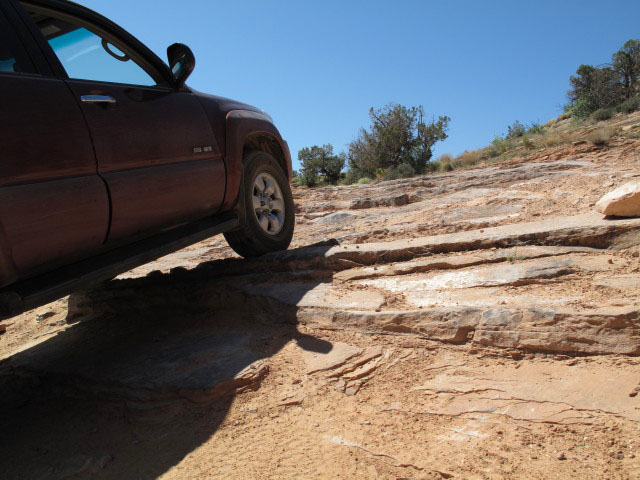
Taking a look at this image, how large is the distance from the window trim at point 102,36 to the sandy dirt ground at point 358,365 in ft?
5.16

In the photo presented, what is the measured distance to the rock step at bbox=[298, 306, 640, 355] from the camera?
239cm

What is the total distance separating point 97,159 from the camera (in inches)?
102

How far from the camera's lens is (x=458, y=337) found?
273 centimetres

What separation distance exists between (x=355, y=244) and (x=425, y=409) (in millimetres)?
2167

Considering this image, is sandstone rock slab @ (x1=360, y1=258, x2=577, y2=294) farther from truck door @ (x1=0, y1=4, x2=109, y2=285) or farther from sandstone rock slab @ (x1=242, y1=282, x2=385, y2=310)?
truck door @ (x1=0, y1=4, x2=109, y2=285)

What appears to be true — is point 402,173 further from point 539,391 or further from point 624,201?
point 539,391

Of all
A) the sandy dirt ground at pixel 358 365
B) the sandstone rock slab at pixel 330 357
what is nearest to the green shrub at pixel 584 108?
the sandy dirt ground at pixel 358 365

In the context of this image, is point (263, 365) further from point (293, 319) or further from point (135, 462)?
point (135, 462)

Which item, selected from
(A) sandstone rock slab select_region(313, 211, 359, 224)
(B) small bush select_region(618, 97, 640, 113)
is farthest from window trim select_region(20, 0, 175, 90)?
(B) small bush select_region(618, 97, 640, 113)

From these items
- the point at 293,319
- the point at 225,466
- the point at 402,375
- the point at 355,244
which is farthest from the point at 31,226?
the point at 355,244

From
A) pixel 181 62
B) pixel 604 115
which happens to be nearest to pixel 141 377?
pixel 181 62

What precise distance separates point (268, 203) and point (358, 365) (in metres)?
1.88

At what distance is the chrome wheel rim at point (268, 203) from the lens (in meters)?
4.05

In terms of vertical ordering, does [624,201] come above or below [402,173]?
below
